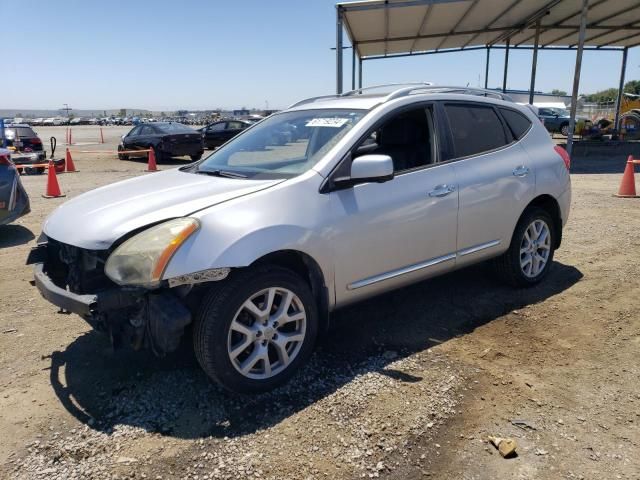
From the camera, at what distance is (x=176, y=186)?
3.43 meters

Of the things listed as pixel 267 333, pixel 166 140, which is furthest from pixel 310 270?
pixel 166 140

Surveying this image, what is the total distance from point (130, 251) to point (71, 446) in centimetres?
105

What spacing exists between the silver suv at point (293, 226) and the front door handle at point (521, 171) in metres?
0.01

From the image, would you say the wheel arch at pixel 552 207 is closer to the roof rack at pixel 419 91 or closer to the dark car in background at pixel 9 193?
the roof rack at pixel 419 91

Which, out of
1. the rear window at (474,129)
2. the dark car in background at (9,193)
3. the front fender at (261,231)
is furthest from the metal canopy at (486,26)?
the front fender at (261,231)

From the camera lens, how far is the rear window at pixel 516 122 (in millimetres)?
4578

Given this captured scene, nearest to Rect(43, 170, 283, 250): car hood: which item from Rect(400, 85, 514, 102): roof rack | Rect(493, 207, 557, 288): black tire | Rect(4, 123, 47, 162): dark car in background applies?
Rect(400, 85, 514, 102): roof rack

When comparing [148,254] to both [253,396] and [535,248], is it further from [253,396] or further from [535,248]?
[535,248]

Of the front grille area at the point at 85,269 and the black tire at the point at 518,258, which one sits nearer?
the front grille area at the point at 85,269

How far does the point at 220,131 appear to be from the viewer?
22469 millimetres

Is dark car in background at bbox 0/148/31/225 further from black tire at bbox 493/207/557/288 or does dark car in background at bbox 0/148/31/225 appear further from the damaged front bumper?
black tire at bbox 493/207/557/288

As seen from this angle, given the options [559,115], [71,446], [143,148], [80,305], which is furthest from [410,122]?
[559,115]

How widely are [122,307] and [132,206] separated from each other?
26.8 inches

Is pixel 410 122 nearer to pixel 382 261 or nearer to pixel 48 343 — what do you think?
pixel 382 261
